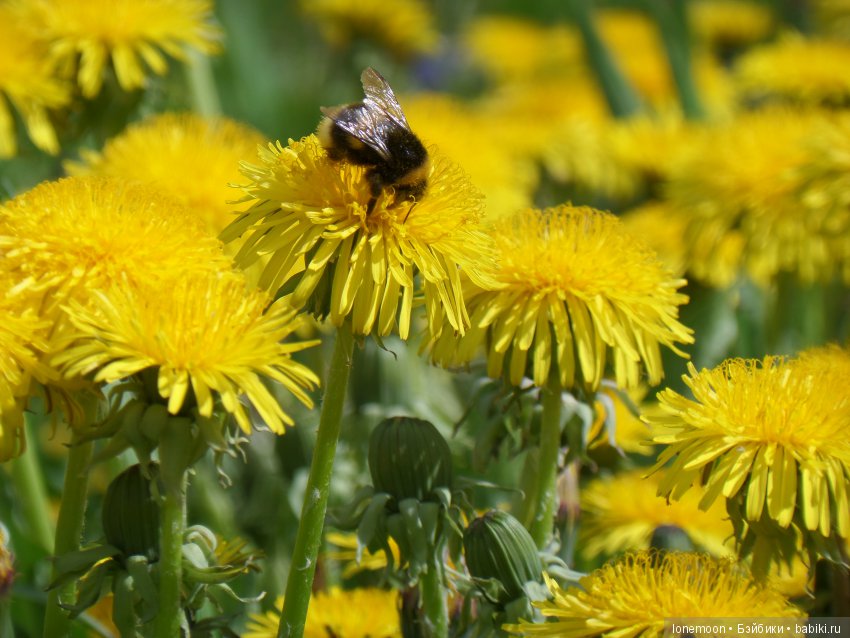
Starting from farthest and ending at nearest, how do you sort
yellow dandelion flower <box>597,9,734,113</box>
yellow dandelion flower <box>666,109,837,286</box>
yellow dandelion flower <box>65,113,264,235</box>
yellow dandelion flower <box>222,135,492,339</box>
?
1. yellow dandelion flower <box>597,9,734,113</box>
2. yellow dandelion flower <box>666,109,837,286</box>
3. yellow dandelion flower <box>65,113,264,235</box>
4. yellow dandelion flower <box>222,135,492,339</box>

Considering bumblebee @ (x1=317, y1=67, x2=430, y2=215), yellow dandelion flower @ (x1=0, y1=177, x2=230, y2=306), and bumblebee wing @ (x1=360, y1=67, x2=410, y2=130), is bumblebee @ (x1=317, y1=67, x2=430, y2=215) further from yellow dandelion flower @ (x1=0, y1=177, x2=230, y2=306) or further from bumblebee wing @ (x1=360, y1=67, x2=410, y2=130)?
yellow dandelion flower @ (x1=0, y1=177, x2=230, y2=306)

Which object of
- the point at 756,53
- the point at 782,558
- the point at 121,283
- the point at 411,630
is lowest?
the point at 411,630

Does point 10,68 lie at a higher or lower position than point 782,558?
higher

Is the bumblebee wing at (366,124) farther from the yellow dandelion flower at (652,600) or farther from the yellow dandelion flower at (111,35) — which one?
the yellow dandelion flower at (111,35)

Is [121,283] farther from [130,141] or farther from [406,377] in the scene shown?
[406,377]

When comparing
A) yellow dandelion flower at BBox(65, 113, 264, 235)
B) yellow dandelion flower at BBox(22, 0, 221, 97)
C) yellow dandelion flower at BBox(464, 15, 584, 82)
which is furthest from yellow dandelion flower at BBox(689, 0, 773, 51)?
yellow dandelion flower at BBox(65, 113, 264, 235)

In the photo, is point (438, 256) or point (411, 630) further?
point (411, 630)

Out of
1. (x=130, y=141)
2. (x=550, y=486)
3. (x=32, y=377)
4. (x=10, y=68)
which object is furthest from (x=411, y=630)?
(x=10, y=68)
